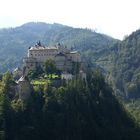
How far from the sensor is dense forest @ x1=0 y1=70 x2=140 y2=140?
107500 millimetres

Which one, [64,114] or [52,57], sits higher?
[52,57]

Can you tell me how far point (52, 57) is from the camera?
Answer: 131875 millimetres

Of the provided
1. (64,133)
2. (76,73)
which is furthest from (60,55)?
(64,133)

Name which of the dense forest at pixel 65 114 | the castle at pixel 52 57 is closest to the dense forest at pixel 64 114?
the dense forest at pixel 65 114

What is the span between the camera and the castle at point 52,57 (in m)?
129

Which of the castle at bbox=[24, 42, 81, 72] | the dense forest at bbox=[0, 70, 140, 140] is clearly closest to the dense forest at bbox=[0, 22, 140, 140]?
the dense forest at bbox=[0, 70, 140, 140]

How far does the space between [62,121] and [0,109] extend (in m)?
13.0

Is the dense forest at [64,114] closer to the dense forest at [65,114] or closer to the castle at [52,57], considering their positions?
the dense forest at [65,114]

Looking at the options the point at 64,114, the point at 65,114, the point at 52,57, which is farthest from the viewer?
the point at 52,57

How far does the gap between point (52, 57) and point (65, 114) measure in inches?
901

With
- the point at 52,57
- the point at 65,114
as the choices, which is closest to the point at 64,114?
the point at 65,114

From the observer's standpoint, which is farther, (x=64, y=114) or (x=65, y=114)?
(x=65, y=114)

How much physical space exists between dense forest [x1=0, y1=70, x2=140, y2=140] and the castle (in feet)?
22.7

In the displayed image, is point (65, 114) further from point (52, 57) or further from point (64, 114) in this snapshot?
point (52, 57)
